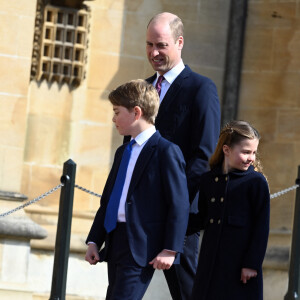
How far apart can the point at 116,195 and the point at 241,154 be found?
0.67 metres

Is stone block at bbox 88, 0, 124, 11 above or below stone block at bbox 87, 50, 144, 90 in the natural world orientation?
above

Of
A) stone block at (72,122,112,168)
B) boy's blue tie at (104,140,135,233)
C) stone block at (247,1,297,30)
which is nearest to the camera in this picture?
boy's blue tie at (104,140,135,233)

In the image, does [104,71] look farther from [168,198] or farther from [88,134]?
[168,198]

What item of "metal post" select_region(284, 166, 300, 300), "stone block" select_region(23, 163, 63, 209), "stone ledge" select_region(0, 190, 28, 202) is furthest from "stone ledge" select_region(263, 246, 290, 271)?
"stone ledge" select_region(0, 190, 28, 202)

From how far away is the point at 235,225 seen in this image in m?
5.22

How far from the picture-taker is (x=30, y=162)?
888 centimetres

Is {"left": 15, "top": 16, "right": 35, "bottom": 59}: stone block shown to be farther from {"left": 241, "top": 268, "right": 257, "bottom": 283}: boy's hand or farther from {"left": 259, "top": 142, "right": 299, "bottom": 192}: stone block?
{"left": 241, "top": 268, "right": 257, "bottom": 283}: boy's hand

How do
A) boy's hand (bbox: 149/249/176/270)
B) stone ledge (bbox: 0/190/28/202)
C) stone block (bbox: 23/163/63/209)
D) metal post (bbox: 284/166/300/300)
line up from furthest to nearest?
1. stone block (bbox: 23/163/63/209)
2. stone ledge (bbox: 0/190/28/202)
3. metal post (bbox: 284/166/300/300)
4. boy's hand (bbox: 149/249/176/270)

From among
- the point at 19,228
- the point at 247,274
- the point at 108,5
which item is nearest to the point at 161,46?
the point at 247,274

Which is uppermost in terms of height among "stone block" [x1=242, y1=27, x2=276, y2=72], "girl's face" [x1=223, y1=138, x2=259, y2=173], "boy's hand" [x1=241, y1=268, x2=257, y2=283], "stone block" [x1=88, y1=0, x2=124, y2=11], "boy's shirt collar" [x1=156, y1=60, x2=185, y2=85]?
"stone block" [x1=88, y1=0, x2=124, y2=11]

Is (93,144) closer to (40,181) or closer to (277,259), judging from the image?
(40,181)

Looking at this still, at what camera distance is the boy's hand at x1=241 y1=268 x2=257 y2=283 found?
5.14m

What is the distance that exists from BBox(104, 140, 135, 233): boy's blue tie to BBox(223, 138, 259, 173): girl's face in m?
0.50

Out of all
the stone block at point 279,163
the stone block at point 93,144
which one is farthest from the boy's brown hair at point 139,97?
the stone block at point 279,163
